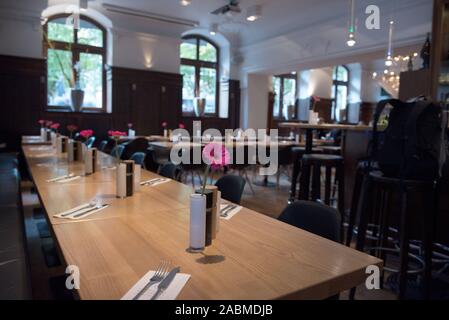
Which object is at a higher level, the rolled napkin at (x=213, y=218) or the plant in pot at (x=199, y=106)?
the plant in pot at (x=199, y=106)

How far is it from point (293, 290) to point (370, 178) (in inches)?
68.5

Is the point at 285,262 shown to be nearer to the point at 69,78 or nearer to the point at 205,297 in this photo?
the point at 205,297

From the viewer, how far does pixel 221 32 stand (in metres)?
9.66

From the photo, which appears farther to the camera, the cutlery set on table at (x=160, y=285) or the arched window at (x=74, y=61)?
the arched window at (x=74, y=61)

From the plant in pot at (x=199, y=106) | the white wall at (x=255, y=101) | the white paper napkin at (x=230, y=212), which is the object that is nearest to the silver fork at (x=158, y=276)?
the white paper napkin at (x=230, y=212)

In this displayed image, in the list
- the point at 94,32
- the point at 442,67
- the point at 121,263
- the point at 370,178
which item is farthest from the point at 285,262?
the point at 94,32

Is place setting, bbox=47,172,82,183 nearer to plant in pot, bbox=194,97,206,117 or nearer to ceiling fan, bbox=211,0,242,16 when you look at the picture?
ceiling fan, bbox=211,0,242,16

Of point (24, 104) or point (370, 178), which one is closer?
point (370, 178)

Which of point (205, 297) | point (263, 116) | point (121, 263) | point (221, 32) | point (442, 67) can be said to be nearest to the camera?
point (205, 297)

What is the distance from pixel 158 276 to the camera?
98cm

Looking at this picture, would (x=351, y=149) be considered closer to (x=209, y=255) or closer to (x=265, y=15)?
(x=209, y=255)

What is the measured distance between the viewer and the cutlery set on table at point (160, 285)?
2.89ft

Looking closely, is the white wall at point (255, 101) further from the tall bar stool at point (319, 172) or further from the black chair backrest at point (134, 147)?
the tall bar stool at point (319, 172)

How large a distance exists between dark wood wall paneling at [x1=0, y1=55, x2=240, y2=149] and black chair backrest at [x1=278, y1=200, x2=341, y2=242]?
7.08 m
